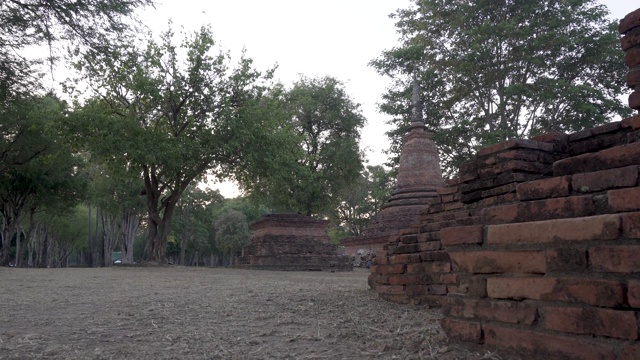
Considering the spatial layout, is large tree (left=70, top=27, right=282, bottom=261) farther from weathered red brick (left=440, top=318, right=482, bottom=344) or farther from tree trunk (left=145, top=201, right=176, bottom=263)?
weathered red brick (left=440, top=318, right=482, bottom=344)

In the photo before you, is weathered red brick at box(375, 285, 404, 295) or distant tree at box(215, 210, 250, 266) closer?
weathered red brick at box(375, 285, 404, 295)

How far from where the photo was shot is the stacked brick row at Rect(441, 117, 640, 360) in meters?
1.94

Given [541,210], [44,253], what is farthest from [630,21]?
[44,253]

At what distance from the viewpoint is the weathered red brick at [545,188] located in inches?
93.7

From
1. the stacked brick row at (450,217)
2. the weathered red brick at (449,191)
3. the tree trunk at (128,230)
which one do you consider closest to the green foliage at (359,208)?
the tree trunk at (128,230)

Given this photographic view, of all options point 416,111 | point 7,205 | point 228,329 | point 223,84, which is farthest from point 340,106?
point 228,329

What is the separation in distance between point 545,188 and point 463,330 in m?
0.82

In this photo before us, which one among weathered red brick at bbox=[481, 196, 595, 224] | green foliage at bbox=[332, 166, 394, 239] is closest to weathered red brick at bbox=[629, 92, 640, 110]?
weathered red brick at bbox=[481, 196, 595, 224]

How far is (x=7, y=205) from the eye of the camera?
24016 mm

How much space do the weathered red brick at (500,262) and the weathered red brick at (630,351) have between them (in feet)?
1.48

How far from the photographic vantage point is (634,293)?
1.87 metres

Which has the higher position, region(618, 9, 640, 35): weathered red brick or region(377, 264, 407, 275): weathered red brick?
region(618, 9, 640, 35): weathered red brick

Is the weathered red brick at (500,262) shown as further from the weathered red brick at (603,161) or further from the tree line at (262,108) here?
the tree line at (262,108)

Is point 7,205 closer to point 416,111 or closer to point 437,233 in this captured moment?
point 416,111
